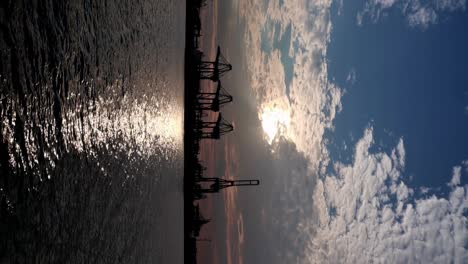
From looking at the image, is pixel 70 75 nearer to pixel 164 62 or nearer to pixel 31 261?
pixel 31 261

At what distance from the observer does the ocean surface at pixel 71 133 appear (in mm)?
3240

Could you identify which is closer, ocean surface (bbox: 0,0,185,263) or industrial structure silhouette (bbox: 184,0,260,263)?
ocean surface (bbox: 0,0,185,263)

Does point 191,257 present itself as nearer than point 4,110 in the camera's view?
No

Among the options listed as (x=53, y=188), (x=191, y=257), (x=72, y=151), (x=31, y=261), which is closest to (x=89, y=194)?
(x=72, y=151)

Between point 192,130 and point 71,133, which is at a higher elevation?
point 192,130

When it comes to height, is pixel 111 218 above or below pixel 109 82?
below

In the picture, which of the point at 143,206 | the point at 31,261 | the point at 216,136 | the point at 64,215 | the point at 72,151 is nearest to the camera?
the point at 31,261

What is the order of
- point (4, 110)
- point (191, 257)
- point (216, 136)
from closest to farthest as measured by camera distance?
1. point (4, 110)
2. point (191, 257)
3. point (216, 136)

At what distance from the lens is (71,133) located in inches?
190

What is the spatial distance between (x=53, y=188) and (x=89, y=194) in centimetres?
164

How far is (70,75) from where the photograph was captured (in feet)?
16.4

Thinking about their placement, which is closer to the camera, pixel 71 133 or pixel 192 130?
pixel 71 133

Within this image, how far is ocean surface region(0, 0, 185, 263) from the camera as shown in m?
3.24

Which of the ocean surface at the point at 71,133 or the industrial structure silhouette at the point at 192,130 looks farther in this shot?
the industrial structure silhouette at the point at 192,130
